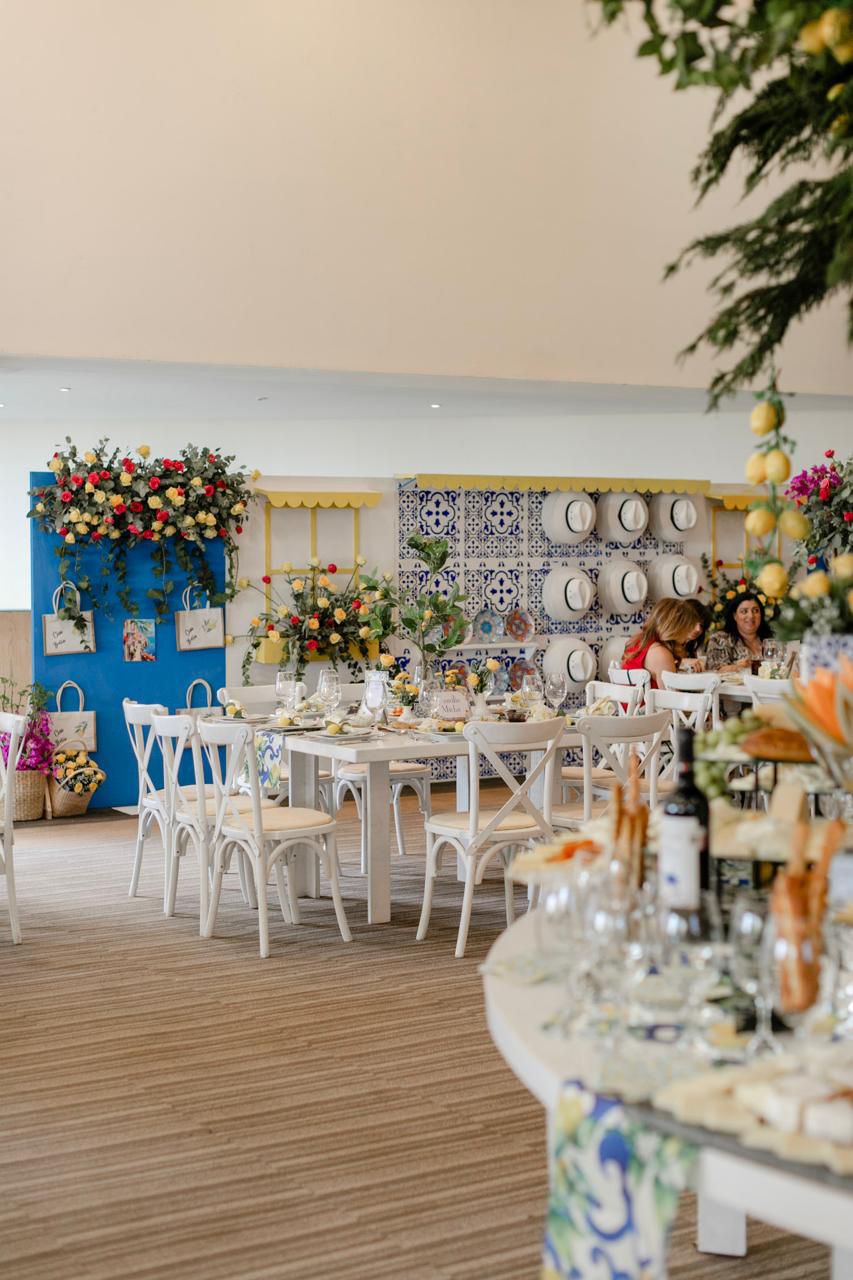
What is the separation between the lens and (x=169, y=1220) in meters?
3.33

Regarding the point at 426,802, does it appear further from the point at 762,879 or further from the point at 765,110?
the point at 765,110

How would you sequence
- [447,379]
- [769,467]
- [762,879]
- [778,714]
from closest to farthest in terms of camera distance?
[769,467]
[762,879]
[778,714]
[447,379]

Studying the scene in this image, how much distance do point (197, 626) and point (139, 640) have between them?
40 centimetres

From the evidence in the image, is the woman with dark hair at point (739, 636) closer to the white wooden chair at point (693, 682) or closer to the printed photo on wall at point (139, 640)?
the white wooden chair at point (693, 682)

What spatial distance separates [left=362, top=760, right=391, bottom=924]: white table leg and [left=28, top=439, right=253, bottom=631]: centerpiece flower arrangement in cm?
356

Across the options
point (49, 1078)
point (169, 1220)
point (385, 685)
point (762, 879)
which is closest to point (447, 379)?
point (385, 685)

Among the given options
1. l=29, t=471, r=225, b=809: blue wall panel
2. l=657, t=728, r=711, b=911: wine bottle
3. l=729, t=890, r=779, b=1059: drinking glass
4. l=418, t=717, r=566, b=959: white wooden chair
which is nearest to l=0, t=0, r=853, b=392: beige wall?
l=29, t=471, r=225, b=809: blue wall panel

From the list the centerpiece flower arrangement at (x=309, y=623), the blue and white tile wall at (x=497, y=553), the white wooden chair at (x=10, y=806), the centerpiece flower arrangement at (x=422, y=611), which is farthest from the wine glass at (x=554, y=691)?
the blue and white tile wall at (x=497, y=553)

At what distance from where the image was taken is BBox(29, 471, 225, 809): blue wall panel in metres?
9.06

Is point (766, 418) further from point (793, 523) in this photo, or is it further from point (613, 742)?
point (613, 742)

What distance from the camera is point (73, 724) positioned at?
9141 mm

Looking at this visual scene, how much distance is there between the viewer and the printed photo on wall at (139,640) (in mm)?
9328

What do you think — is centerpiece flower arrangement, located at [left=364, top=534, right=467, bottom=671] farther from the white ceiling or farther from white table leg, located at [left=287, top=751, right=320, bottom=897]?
white table leg, located at [left=287, top=751, right=320, bottom=897]

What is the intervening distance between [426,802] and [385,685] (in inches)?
42.6
